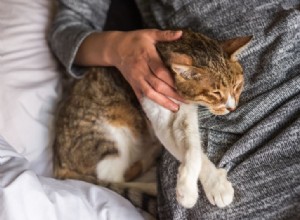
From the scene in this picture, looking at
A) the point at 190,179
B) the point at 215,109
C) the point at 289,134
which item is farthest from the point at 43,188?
the point at 289,134

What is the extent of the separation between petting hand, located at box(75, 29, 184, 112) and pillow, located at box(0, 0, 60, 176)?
Answer: 164 millimetres

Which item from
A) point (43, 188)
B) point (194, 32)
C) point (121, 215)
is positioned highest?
point (194, 32)

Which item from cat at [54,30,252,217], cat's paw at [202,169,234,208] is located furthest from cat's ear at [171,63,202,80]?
cat's paw at [202,169,234,208]

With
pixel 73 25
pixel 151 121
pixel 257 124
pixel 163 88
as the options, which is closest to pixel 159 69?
pixel 163 88

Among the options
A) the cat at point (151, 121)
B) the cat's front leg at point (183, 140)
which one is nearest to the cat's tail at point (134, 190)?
the cat at point (151, 121)

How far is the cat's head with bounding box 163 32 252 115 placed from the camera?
112cm

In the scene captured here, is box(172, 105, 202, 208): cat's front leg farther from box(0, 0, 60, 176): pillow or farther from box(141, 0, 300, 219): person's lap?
box(0, 0, 60, 176): pillow

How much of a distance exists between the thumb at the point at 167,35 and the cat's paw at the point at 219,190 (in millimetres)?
349

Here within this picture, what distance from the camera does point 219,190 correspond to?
3.29ft

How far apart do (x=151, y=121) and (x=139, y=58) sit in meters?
0.18

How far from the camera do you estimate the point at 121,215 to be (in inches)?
43.4

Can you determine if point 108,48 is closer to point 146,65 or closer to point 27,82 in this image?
point 146,65

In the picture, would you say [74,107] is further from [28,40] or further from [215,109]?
[215,109]

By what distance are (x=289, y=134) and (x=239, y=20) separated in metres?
0.34
